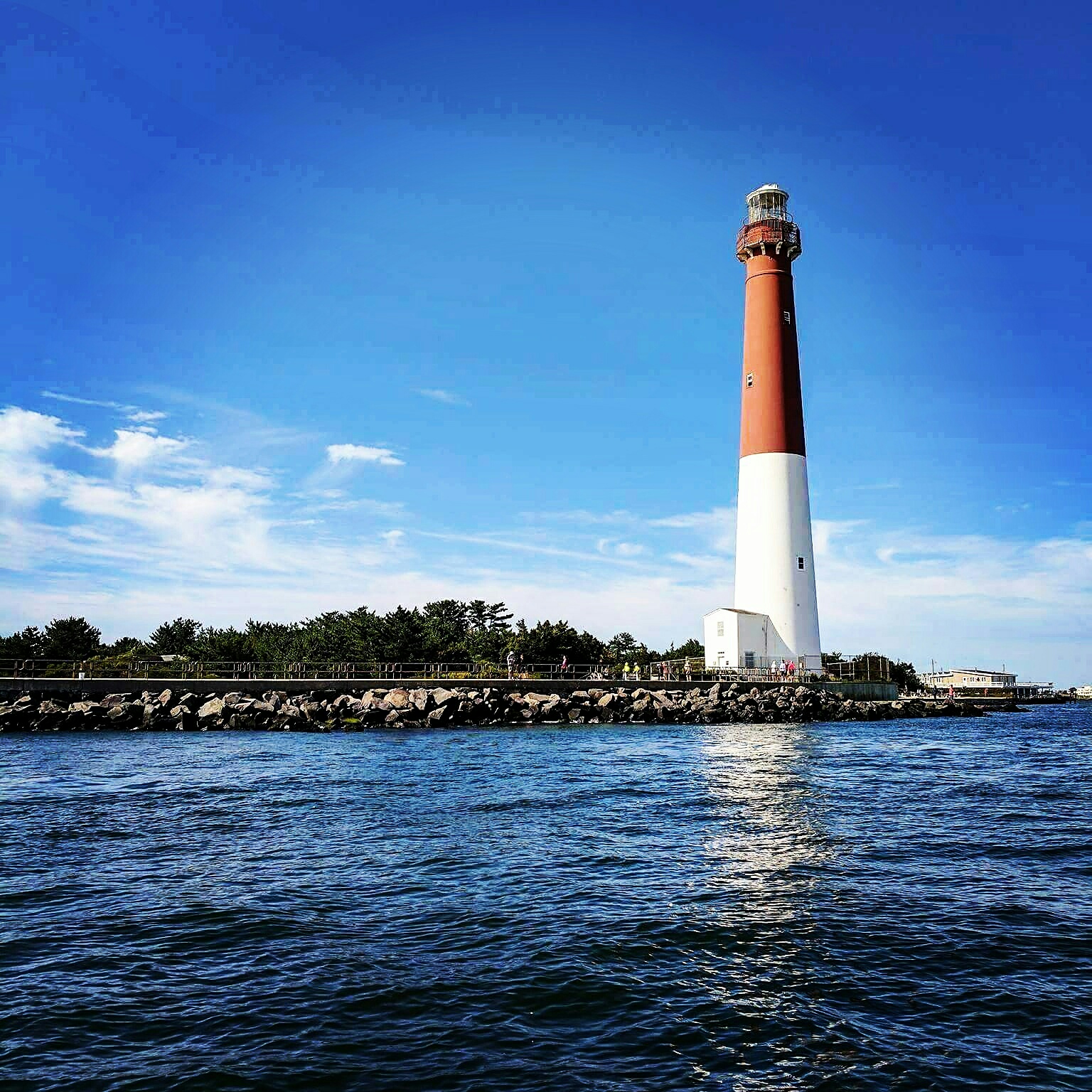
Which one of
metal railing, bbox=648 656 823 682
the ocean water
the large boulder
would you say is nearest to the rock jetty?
the large boulder

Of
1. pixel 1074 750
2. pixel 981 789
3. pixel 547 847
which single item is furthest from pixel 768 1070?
pixel 1074 750

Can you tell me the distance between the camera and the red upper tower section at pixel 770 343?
176 ft

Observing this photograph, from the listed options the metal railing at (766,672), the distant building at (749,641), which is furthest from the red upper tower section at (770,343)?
the metal railing at (766,672)

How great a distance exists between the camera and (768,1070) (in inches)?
300

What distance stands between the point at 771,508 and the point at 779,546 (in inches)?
90.6

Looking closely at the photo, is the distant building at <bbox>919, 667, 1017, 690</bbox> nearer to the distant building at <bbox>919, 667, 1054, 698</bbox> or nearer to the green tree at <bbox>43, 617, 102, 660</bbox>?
the distant building at <bbox>919, 667, 1054, 698</bbox>

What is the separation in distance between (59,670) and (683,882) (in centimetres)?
4813

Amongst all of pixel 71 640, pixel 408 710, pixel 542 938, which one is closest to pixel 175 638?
pixel 71 640

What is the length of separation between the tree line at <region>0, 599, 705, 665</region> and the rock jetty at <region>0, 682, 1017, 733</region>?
11.1m

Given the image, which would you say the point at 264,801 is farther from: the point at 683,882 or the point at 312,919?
the point at 683,882

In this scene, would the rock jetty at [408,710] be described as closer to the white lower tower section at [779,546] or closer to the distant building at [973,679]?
the white lower tower section at [779,546]

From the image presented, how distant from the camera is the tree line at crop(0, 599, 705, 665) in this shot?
5884 cm

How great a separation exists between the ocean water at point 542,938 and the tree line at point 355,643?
36.5m

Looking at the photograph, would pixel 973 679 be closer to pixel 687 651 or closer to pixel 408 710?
pixel 687 651
